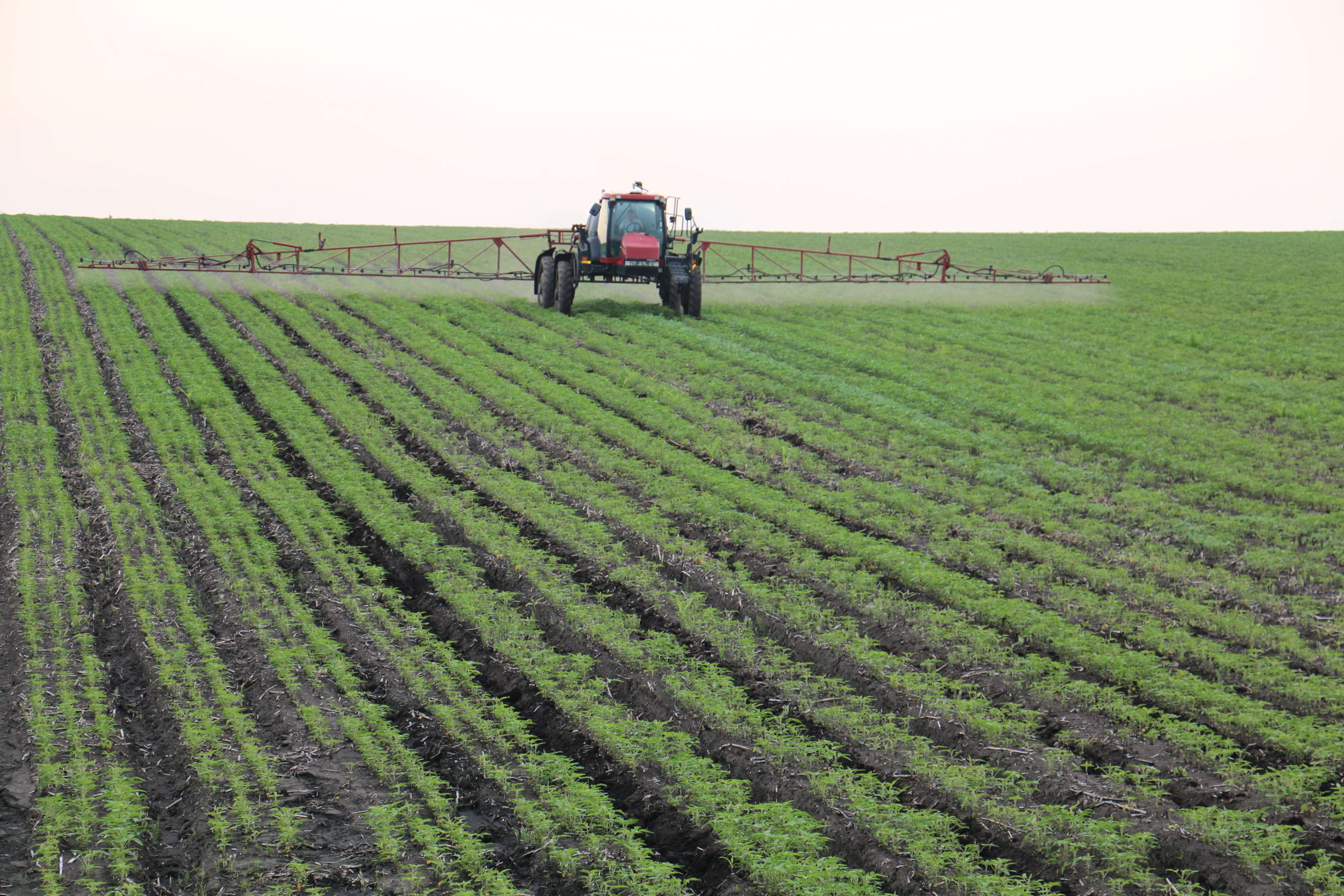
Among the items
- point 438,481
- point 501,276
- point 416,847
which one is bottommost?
point 416,847

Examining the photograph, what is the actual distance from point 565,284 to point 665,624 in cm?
1473

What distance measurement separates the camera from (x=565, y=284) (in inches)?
889

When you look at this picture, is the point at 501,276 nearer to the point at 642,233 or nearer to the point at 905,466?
the point at 642,233

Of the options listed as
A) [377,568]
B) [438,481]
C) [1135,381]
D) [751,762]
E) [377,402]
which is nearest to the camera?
[751,762]

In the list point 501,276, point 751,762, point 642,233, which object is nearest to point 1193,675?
point 751,762

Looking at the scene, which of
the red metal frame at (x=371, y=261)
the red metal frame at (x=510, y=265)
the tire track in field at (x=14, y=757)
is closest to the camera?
the tire track in field at (x=14, y=757)

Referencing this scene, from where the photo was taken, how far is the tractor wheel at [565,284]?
22531 mm

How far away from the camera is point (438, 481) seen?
1271cm

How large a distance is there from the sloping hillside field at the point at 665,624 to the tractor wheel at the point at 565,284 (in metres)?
4.23

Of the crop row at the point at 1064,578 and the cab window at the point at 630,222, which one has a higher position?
the cab window at the point at 630,222

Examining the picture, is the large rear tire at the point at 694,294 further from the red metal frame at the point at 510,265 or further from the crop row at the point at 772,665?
the crop row at the point at 772,665

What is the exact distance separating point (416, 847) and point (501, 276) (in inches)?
779

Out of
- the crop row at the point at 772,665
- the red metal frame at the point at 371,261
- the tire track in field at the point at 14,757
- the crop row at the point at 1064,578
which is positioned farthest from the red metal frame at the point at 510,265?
Result: the tire track in field at the point at 14,757

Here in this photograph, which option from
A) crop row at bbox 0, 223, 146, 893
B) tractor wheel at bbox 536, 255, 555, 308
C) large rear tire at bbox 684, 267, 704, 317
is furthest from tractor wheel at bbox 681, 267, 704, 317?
crop row at bbox 0, 223, 146, 893
